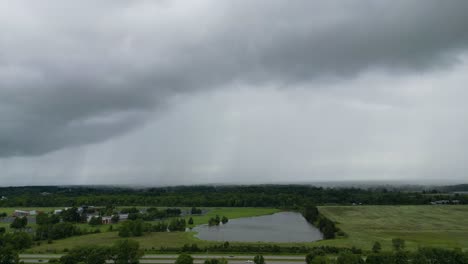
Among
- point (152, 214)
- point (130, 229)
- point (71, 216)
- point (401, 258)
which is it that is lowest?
point (152, 214)

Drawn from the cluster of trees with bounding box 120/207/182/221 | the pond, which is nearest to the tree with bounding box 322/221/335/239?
the pond

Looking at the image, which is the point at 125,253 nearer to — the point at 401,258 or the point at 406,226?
the point at 401,258

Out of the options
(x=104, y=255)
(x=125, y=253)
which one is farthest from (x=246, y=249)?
(x=104, y=255)

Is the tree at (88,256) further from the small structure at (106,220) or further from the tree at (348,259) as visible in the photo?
the small structure at (106,220)

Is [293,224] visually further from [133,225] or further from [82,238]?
[82,238]

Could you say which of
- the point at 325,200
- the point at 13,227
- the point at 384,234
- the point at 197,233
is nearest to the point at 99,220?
the point at 13,227

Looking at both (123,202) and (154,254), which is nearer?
(154,254)

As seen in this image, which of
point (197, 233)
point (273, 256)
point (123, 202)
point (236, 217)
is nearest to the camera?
point (273, 256)
